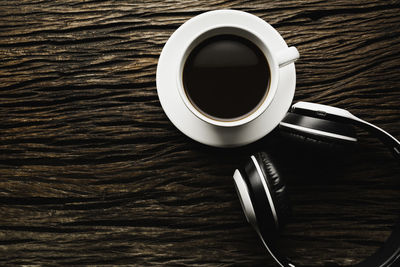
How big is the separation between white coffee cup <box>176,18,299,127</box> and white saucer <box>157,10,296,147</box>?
0.05 meters

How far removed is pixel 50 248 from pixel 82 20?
0.61 m

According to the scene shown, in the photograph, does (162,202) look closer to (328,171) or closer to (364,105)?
(328,171)

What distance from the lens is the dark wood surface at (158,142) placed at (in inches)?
32.8

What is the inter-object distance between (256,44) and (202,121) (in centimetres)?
20

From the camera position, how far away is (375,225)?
845 millimetres

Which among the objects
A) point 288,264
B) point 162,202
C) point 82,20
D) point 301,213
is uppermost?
point 82,20

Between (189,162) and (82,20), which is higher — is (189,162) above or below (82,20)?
below


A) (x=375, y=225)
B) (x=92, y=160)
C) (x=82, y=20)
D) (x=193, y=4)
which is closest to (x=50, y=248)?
(x=92, y=160)

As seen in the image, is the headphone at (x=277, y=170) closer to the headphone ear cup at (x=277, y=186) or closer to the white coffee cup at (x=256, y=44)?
the headphone ear cup at (x=277, y=186)

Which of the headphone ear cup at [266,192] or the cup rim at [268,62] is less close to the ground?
the cup rim at [268,62]

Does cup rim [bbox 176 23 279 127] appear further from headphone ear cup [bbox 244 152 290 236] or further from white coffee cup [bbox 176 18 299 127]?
headphone ear cup [bbox 244 152 290 236]

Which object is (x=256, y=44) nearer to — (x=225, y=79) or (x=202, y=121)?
(x=225, y=79)

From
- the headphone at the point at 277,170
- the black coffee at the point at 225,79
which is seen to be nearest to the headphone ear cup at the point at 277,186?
the headphone at the point at 277,170

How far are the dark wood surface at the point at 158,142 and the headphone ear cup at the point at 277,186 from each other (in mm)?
80
